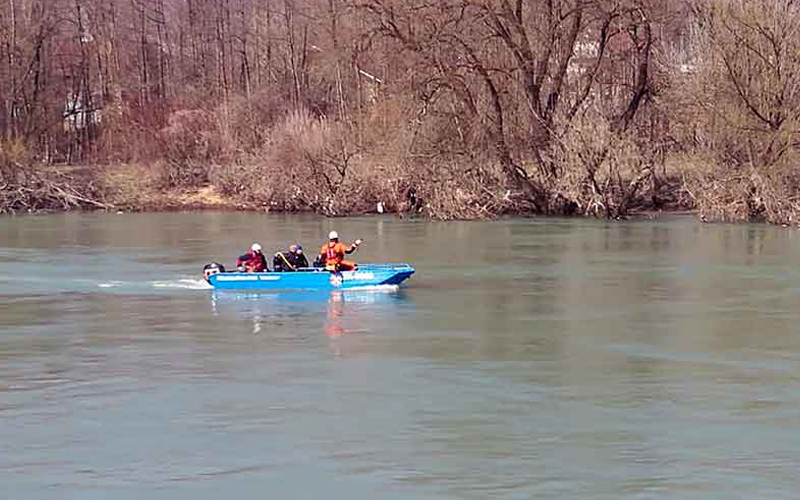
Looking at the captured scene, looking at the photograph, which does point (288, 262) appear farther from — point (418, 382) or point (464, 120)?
point (464, 120)

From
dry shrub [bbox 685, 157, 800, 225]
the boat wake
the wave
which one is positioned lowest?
the boat wake

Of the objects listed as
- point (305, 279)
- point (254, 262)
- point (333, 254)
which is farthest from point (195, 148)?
point (305, 279)

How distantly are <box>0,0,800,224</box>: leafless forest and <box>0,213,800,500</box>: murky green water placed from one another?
12.9 metres

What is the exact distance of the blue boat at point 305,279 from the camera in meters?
27.7

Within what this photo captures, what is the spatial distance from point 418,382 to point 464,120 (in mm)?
31411

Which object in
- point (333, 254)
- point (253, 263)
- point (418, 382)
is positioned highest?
point (333, 254)

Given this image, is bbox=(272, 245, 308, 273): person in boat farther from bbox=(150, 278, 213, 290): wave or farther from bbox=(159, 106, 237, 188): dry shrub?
bbox=(159, 106, 237, 188): dry shrub

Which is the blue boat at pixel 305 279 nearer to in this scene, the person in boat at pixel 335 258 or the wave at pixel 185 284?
the person in boat at pixel 335 258

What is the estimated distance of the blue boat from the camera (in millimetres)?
27734

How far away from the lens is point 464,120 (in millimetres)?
49031

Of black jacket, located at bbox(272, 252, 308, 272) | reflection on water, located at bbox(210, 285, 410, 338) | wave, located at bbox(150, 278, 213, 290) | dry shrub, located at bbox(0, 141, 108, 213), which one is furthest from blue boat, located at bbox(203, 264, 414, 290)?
dry shrub, located at bbox(0, 141, 108, 213)

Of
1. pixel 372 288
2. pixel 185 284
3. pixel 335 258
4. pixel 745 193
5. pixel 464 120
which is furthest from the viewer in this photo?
pixel 464 120

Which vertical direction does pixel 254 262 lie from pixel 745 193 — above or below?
below

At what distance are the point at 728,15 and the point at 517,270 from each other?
18.5 metres
